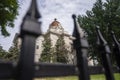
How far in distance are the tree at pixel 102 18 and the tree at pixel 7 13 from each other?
713 inches

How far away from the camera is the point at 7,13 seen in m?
19.2

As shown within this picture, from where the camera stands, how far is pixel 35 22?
1.63m

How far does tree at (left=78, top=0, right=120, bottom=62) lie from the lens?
1437 inches

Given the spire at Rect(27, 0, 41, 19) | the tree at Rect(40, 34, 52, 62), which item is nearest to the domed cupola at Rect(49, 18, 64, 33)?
the tree at Rect(40, 34, 52, 62)

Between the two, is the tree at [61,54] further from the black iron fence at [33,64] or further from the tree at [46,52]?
the black iron fence at [33,64]

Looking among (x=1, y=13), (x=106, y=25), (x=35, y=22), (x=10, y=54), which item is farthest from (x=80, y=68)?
(x=10, y=54)

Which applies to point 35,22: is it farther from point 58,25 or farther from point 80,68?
point 58,25

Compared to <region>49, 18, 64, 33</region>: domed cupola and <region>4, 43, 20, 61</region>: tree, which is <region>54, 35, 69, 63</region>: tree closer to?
<region>4, 43, 20, 61</region>: tree

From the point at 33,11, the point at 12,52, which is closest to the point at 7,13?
the point at 33,11

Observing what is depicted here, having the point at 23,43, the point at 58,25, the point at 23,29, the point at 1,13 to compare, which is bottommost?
the point at 23,43

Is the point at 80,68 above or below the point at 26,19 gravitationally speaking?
below

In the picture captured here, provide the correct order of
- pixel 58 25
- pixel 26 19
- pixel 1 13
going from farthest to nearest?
1. pixel 58 25
2. pixel 1 13
3. pixel 26 19

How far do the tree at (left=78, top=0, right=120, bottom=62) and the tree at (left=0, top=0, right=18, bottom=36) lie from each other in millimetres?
18116

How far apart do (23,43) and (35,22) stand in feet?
0.66
